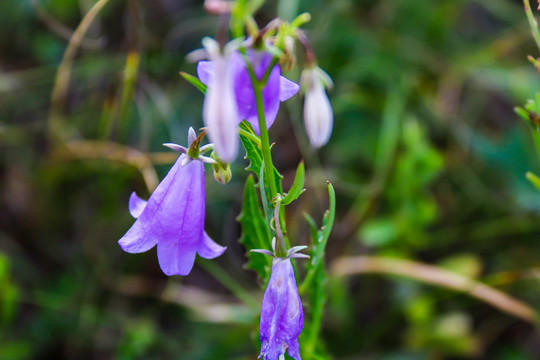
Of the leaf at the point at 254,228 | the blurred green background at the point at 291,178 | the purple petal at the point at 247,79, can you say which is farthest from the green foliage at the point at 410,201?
the purple petal at the point at 247,79

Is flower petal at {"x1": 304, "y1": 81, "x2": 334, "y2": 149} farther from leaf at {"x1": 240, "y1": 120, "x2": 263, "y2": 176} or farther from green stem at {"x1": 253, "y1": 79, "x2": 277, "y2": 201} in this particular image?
leaf at {"x1": 240, "y1": 120, "x2": 263, "y2": 176}

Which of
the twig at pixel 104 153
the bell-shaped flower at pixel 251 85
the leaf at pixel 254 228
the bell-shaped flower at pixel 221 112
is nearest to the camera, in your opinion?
the bell-shaped flower at pixel 221 112

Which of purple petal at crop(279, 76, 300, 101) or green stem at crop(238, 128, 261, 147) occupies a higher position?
purple petal at crop(279, 76, 300, 101)

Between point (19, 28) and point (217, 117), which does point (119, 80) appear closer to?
point (19, 28)

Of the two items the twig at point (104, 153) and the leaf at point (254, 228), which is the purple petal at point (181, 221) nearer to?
the leaf at point (254, 228)

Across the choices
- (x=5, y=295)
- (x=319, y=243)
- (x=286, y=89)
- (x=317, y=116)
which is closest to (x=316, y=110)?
(x=317, y=116)

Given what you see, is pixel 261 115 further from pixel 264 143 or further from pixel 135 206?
pixel 135 206

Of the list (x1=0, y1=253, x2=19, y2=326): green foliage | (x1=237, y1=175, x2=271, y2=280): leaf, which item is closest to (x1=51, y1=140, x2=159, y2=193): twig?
(x1=0, y1=253, x2=19, y2=326): green foliage
